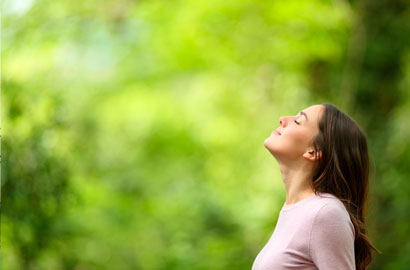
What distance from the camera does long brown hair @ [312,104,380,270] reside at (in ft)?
4.77

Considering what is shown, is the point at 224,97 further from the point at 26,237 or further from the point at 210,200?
the point at 26,237

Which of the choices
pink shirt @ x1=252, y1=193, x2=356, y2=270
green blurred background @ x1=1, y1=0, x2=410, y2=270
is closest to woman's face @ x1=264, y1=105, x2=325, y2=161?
pink shirt @ x1=252, y1=193, x2=356, y2=270

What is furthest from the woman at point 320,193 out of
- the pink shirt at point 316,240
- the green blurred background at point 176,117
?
the green blurred background at point 176,117

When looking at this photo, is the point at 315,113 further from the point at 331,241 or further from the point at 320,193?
the point at 331,241

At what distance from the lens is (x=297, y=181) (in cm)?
152

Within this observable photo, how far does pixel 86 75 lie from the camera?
857 cm

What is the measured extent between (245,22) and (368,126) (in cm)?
198

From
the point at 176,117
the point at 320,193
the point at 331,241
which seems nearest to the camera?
the point at 331,241

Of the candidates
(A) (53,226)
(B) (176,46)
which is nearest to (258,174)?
(B) (176,46)

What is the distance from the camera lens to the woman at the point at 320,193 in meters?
1.33

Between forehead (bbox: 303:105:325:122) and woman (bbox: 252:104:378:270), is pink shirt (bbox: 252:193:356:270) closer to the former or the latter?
woman (bbox: 252:104:378:270)

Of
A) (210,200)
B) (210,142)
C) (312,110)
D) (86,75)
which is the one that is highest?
(86,75)

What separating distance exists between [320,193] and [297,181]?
93 mm

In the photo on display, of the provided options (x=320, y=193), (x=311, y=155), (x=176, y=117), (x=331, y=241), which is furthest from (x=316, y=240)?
(x=176, y=117)
